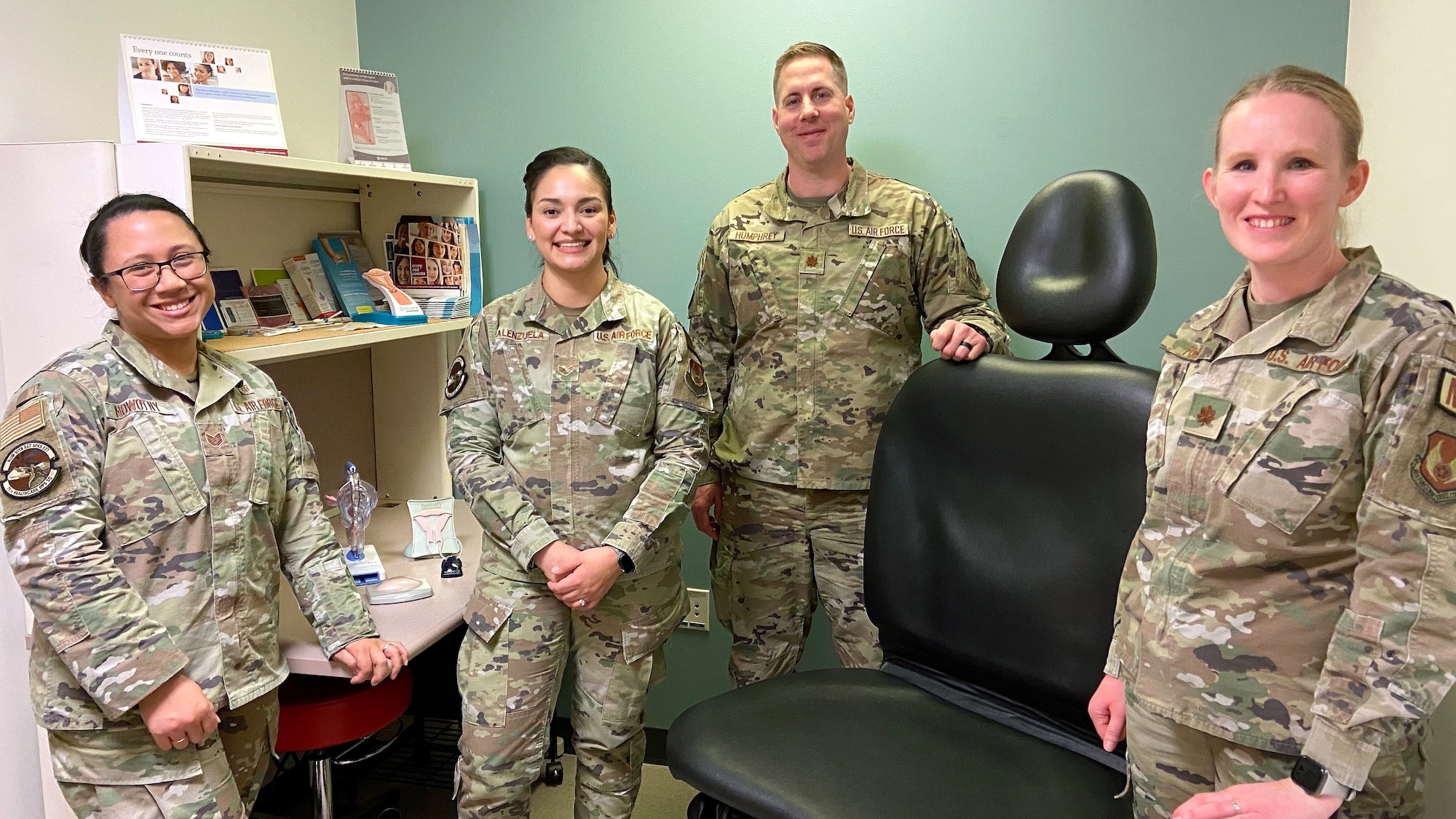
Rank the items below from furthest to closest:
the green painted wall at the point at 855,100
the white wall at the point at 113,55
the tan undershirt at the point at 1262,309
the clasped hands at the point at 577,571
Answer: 1. the green painted wall at the point at 855,100
2. the white wall at the point at 113,55
3. the clasped hands at the point at 577,571
4. the tan undershirt at the point at 1262,309

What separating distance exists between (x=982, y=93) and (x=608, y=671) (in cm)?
150

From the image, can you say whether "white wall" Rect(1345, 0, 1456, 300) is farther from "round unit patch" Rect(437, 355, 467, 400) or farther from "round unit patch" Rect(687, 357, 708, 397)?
"round unit patch" Rect(437, 355, 467, 400)

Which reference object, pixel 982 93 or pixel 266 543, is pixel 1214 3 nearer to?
pixel 982 93

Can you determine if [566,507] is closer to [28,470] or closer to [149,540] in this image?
[149,540]

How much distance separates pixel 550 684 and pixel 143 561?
69cm

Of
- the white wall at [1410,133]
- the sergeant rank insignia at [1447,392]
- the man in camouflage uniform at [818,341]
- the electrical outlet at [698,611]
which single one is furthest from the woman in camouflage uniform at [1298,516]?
the electrical outlet at [698,611]

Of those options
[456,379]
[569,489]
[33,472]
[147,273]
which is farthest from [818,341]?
[33,472]

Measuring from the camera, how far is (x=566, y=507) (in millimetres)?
1775

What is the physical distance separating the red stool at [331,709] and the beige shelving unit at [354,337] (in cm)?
67

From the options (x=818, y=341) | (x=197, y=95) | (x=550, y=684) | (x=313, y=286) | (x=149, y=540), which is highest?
(x=197, y=95)

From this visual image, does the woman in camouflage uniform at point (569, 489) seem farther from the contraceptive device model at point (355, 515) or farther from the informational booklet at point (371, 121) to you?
the informational booklet at point (371, 121)

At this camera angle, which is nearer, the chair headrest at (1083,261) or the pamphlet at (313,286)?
the chair headrest at (1083,261)

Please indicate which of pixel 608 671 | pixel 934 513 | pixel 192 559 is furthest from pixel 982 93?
pixel 192 559

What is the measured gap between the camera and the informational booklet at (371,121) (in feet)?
7.51
